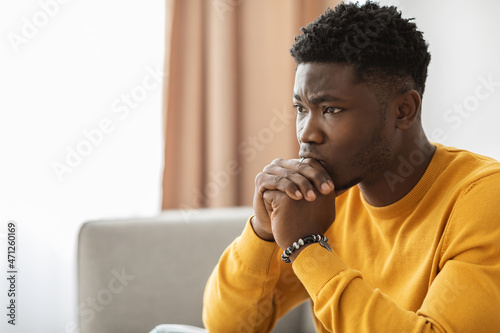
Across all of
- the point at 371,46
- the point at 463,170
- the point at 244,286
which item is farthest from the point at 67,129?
the point at 463,170

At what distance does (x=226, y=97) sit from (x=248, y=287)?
1.21 metres

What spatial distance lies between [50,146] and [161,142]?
1.38 ft

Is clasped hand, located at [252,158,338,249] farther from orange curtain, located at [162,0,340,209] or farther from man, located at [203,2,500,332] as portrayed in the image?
orange curtain, located at [162,0,340,209]

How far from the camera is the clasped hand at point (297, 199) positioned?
96 cm

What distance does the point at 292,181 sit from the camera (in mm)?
996

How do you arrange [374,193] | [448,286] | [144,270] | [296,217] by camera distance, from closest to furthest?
1. [448,286]
2. [296,217]
3. [374,193]
4. [144,270]

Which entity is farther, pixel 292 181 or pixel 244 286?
pixel 244 286

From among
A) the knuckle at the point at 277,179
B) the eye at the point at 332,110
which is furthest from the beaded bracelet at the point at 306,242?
the eye at the point at 332,110

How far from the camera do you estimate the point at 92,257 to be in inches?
61.4

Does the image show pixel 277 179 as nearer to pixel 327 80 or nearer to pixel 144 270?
pixel 327 80

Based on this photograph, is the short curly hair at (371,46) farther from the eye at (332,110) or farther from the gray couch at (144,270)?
the gray couch at (144,270)

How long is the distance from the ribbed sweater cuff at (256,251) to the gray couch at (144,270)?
497 mm

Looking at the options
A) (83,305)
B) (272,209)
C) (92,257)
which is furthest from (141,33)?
(272,209)

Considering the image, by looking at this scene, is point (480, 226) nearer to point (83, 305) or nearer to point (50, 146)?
point (83, 305)
